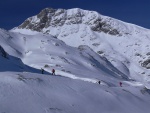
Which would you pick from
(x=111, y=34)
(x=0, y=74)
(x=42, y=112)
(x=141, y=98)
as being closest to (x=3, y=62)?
(x=141, y=98)

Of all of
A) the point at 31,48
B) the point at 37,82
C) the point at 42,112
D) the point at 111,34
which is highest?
the point at 111,34

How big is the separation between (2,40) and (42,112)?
63.1 metres

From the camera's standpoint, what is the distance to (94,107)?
934 inches

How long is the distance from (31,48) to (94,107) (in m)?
64.5

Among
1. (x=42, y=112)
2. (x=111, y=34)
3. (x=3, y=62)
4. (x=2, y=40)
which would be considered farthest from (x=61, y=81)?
(x=111, y=34)

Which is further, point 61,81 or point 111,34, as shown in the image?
point 111,34

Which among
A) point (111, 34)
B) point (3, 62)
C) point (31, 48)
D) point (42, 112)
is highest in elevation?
point (111, 34)

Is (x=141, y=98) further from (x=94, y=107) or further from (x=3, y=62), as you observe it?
(x=3, y=62)

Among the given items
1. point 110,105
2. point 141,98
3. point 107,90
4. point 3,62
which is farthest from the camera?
point 3,62

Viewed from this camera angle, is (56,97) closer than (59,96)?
Yes

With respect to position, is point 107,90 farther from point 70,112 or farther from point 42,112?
point 42,112

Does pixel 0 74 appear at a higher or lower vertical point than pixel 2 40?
lower

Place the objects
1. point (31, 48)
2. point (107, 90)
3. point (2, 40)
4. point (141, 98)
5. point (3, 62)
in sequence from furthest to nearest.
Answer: point (31, 48), point (2, 40), point (3, 62), point (141, 98), point (107, 90)

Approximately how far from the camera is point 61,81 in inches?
1014
